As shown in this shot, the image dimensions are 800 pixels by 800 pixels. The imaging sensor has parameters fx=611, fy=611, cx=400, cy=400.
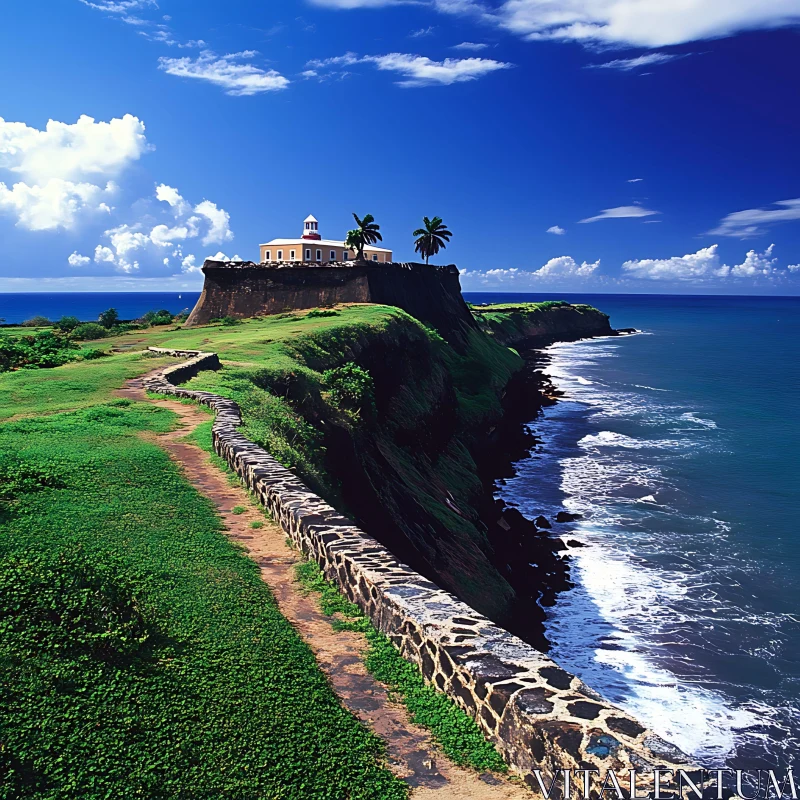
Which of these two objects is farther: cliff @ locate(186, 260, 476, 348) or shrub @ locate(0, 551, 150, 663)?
cliff @ locate(186, 260, 476, 348)

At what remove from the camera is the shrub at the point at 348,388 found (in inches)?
1027

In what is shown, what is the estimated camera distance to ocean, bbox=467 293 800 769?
1870cm

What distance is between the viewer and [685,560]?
92.5ft

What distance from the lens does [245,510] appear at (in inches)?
467

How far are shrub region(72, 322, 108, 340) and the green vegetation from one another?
33.5m

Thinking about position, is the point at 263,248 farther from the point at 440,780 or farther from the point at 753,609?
the point at 440,780

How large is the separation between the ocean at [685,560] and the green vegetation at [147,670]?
14.5 m

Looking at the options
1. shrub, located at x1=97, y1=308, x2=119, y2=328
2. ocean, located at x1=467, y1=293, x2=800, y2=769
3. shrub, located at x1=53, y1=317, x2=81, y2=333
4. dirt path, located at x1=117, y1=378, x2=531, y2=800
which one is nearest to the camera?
dirt path, located at x1=117, y1=378, x2=531, y2=800

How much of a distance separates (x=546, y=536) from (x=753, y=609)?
9.79m

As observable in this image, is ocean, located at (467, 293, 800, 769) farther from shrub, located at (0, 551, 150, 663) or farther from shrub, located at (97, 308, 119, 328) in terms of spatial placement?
shrub, located at (97, 308, 119, 328)

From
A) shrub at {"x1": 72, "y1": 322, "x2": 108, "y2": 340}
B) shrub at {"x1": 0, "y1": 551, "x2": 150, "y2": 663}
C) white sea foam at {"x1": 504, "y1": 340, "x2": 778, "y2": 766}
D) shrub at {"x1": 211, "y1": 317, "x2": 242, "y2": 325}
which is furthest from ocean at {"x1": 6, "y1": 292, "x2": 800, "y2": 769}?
shrub at {"x1": 72, "y1": 322, "x2": 108, "y2": 340}

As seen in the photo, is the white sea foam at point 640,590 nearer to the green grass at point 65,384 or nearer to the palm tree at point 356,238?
the green grass at point 65,384

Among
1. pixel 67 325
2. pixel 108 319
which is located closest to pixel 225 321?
pixel 108 319

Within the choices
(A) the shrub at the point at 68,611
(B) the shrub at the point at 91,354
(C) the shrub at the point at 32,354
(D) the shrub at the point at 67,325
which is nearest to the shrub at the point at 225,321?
(D) the shrub at the point at 67,325
